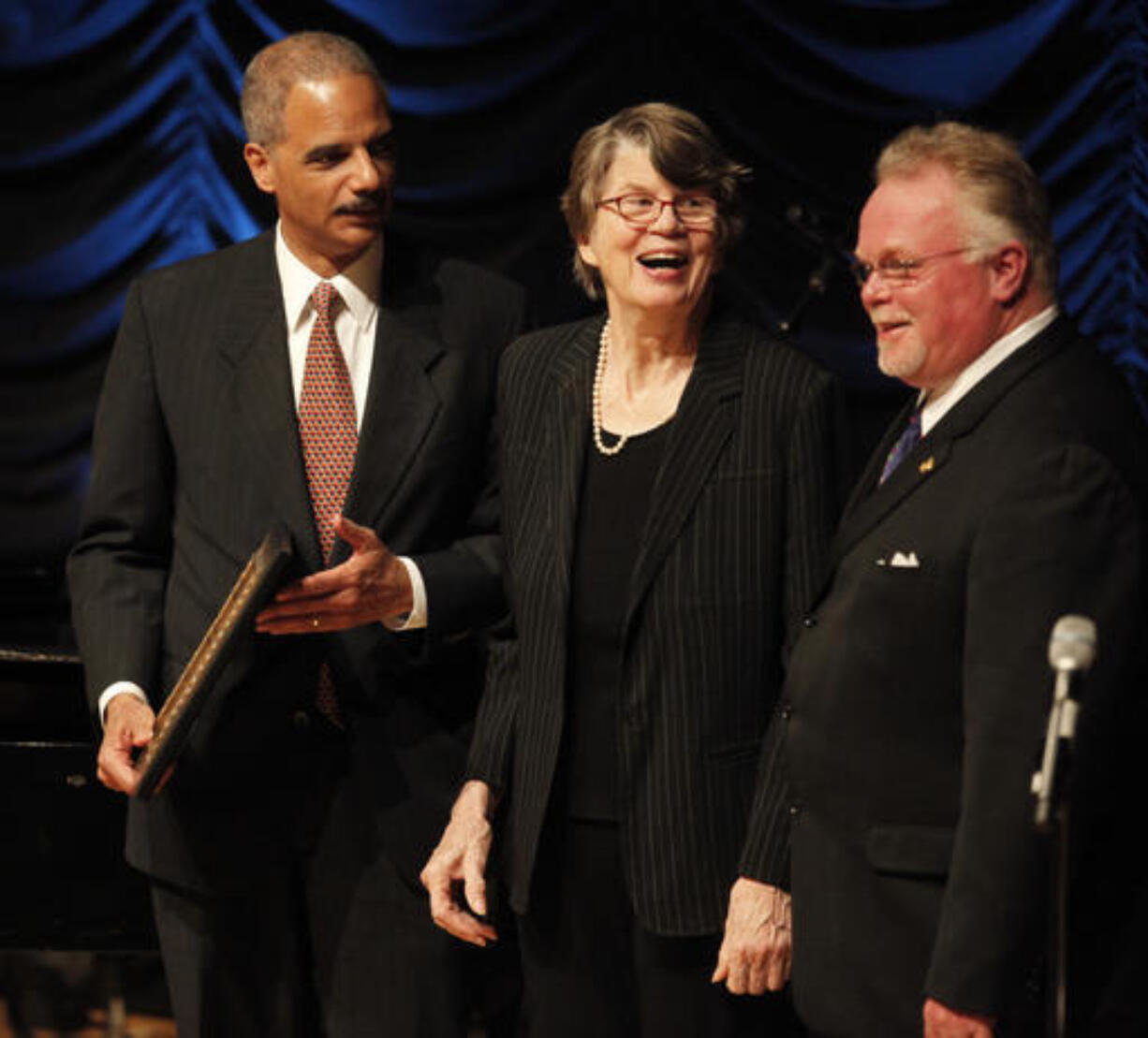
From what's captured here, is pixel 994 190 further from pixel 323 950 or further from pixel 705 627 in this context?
pixel 323 950

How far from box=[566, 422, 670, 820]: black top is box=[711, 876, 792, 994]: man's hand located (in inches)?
8.5

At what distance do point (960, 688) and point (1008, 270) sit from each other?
495 mm

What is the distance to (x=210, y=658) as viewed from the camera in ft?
7.87

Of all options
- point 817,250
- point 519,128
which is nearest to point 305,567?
point 817,250

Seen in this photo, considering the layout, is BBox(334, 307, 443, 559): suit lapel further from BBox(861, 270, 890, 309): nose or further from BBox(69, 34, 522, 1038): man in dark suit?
BBox(861, 270, 890, 309): nose

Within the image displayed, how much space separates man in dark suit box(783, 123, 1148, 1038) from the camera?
6.64 ft

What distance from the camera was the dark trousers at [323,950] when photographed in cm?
273

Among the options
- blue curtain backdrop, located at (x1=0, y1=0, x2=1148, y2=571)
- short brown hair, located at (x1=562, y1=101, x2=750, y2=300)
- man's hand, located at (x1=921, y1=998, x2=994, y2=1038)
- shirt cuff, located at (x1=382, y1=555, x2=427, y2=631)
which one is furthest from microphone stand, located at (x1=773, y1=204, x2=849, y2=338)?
man's hand, located at (x1=921, y1=998, x2=994, y2=1038)

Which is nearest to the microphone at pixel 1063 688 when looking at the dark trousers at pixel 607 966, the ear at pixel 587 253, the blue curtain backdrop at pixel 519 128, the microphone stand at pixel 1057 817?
the microphone stand at pixel 1057 817

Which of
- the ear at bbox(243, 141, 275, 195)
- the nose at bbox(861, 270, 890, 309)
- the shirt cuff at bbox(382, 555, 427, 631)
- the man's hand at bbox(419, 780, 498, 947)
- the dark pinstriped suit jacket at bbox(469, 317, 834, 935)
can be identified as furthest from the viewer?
the ear at bbox(243, 141, 275, 195)

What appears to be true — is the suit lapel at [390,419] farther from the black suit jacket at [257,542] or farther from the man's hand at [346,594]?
the man's hand at [346,594]

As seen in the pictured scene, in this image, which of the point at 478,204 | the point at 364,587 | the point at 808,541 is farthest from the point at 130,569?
the point at 478,204

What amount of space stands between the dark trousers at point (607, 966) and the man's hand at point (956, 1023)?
0.41 meters

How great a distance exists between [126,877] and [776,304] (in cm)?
213
